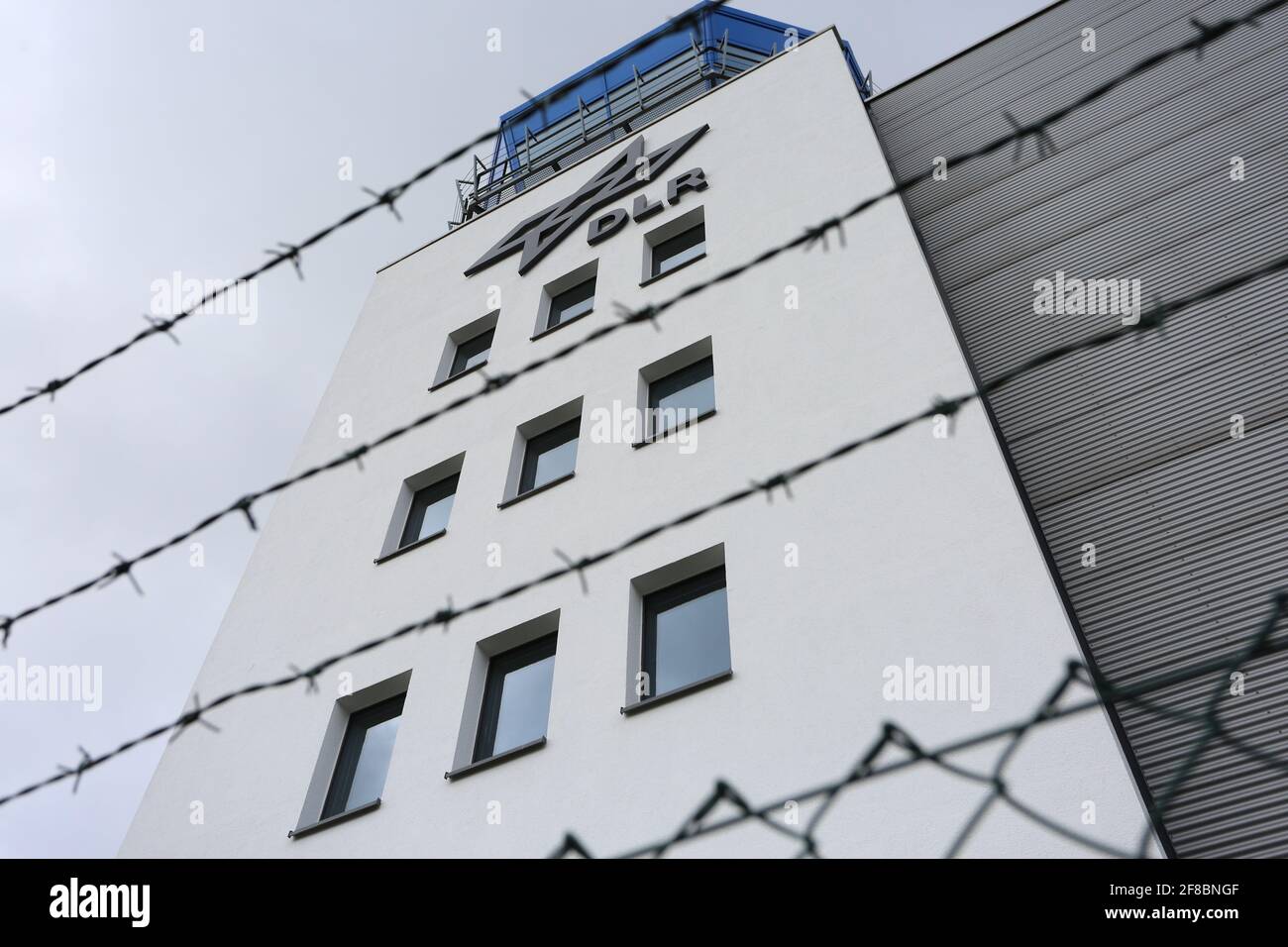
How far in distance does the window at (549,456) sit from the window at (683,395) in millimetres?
806

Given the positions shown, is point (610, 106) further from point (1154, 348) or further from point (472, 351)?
point (1154, 348)

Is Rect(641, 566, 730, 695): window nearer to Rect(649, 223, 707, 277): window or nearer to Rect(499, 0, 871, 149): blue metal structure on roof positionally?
Rect(649, 223, 707, 277): window

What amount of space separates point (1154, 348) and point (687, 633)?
4.23 meters

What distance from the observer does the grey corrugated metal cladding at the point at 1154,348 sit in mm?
6023

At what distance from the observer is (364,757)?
8.12 meters

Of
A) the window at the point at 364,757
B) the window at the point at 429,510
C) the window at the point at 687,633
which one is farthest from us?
the window at the point at 429,510

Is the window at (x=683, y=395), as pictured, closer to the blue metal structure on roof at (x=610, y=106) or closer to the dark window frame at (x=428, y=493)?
the dark window frame at (x=428, y=493)

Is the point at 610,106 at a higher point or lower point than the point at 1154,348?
higher

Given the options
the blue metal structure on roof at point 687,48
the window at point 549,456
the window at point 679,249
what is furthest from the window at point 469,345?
the blue metal structure on roof at point 687,48

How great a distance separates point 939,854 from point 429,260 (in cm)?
1209

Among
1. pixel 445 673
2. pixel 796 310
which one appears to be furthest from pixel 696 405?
pixel 445 673

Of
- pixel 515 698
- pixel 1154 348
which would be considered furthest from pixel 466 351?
pixel 1154 348
